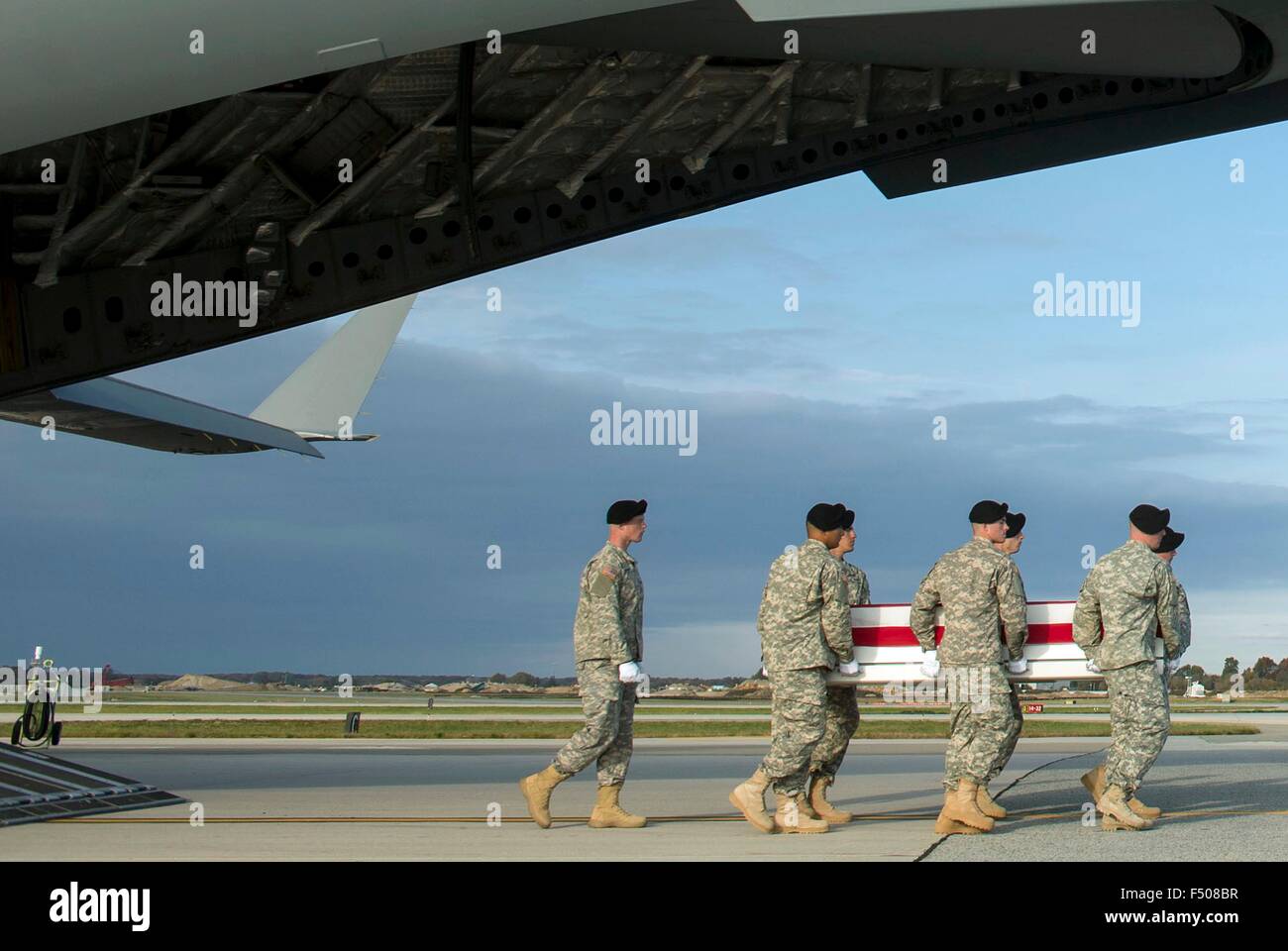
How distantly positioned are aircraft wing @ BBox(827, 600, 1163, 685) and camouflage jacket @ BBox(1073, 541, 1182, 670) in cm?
16

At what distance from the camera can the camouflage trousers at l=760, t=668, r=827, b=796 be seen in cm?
871

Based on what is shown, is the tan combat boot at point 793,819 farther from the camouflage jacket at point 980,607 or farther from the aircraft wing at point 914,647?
the camouflage jacket at point 980,607

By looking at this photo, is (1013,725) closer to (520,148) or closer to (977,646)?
(977,646)

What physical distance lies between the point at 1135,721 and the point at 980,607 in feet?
4.11

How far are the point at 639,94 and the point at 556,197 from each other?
1173 millimetres

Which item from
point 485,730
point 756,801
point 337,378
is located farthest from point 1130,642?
point 485,730

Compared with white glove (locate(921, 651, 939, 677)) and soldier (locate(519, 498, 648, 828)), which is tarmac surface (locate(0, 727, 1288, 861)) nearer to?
soldier (locate(519, 498, 648, 828))

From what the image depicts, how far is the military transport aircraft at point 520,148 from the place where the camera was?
964cm

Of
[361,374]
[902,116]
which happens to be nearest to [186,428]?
[361,374]

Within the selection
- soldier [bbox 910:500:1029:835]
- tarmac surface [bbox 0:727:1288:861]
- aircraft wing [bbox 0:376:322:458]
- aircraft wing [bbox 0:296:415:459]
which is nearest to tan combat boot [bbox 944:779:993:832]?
soldier [bbox 910:500:1029:835]

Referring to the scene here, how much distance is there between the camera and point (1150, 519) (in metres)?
9.01

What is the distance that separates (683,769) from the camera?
15812 millimetres

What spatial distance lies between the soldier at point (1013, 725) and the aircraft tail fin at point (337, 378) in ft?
56.3
